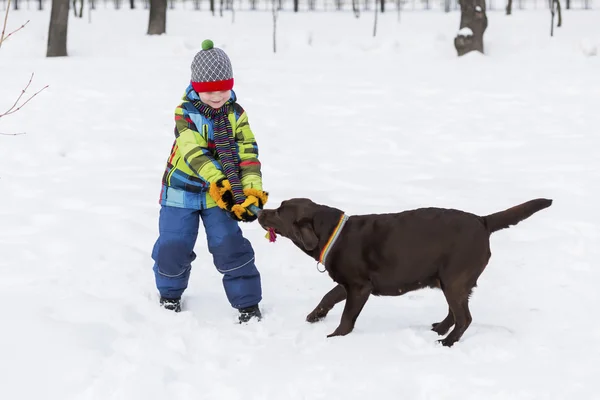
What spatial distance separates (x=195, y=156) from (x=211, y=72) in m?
0.51

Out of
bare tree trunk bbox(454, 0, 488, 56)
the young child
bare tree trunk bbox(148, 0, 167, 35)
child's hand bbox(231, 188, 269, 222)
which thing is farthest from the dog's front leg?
bare tree trunk bbox(148, 0, 167, 35)

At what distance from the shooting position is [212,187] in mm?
4227

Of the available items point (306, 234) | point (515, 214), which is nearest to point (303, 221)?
point (306, 234)

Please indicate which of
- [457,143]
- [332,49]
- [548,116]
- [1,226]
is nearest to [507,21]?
[332,49]

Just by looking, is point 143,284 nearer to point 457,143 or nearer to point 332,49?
point 457,143

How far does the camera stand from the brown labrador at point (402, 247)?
3.99m

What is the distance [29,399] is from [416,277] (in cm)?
215

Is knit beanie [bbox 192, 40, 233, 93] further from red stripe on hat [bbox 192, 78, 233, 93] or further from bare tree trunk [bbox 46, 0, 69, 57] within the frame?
bare tree trunk [bbox 46, 0, 69, 57]

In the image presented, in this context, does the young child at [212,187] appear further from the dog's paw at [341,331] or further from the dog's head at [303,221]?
the dog's paw at [341,331]

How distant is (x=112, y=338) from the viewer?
3.94m

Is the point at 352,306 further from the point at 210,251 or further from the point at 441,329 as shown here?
the point at 210,251

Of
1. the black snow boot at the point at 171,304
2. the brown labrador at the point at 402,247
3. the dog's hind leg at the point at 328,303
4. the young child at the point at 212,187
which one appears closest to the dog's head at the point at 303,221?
the brown labrador at the point at 402,247

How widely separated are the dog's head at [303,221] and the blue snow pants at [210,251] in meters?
0.33

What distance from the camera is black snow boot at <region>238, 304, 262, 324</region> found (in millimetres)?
4531
